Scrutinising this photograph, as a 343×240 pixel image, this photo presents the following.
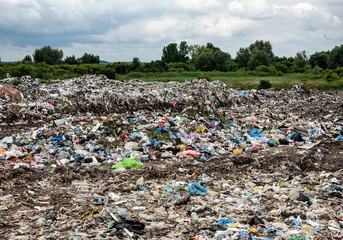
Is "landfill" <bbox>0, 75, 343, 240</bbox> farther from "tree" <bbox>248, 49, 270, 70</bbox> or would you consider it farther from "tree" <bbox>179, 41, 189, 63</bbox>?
"tree" <bbox>179, 41, 189, 63</bbox>

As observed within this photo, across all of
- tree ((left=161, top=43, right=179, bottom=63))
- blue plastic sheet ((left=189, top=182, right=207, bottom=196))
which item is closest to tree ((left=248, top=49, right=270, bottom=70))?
tree ((left=161, top=43, right=179, bottom=63))

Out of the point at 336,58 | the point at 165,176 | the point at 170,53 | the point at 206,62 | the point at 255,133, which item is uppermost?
the point at 170,53

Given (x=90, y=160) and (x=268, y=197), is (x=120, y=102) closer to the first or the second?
(x=90, y=160)

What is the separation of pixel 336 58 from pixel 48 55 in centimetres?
3898

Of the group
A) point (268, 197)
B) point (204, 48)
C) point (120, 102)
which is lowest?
point (268, 197)

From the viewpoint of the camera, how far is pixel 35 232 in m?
3.74

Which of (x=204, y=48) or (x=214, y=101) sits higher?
(x=204, y=48)

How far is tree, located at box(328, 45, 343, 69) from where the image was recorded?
42.6 m

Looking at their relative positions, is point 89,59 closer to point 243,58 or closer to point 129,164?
point 243,58

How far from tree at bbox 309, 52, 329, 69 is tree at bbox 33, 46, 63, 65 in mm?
37136

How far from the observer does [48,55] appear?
43062 millimetres

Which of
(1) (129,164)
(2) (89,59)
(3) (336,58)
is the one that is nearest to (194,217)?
(1) (129,164)

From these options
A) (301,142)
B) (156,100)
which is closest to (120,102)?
(156,100)

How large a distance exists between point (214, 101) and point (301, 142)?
7.54 meters
